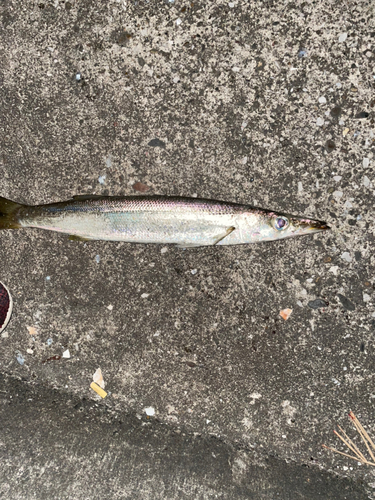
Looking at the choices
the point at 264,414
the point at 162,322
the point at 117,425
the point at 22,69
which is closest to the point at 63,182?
the point at 22,69

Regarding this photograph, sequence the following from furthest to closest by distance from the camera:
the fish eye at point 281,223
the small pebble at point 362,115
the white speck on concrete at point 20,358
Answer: the white speck on concrete at point 20,358, the small pebble at point 362,115, the fish eye at point 281,223

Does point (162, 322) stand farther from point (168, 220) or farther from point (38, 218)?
point (38, 218)

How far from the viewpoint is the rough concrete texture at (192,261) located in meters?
2.78

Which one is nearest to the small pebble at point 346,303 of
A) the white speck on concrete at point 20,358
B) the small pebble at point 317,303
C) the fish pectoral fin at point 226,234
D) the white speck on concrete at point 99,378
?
the small pebble at point 317,303

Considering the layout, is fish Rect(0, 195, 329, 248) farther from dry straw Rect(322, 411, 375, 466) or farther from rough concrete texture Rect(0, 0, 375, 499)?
dry straw Rect(322, 411, 375, 466)

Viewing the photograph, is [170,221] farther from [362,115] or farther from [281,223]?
[362,115]

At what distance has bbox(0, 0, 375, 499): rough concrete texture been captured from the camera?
278 cm

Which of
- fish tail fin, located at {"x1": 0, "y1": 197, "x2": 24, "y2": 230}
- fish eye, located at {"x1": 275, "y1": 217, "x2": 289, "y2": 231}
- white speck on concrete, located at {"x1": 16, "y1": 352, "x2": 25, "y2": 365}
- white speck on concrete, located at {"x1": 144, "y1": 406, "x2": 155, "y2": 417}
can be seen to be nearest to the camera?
fish eye, located at {"x1": 275, "y1": 217, "x2": 289, "y2": 231}

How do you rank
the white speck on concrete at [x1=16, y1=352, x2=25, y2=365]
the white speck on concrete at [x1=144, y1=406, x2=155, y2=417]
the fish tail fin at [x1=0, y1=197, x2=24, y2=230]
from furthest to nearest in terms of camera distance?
the white speck on concrete at [x1=16, y1=352, x2=25, y2=365]
the white speck on concrete at [x1=144, y1=406, x2=155, y2=417]
the fish tail fin at [x1=0, y1=197, x2=24, y2=230]

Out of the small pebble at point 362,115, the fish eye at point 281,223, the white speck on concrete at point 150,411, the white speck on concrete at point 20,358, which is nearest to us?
the fish eye at point 281,223

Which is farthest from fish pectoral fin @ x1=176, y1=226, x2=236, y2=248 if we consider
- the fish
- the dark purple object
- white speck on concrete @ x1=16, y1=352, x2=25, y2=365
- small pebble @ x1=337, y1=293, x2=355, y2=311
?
white speck on concrete @ x1=16, y1=352, x2=25, y2=365

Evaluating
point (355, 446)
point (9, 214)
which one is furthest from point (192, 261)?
point (355, 446)

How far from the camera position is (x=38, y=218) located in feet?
9.04

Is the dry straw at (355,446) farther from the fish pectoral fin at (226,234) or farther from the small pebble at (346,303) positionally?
the fish pectoral fin at (226,234)
